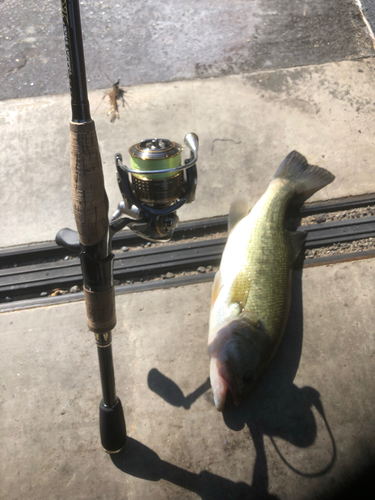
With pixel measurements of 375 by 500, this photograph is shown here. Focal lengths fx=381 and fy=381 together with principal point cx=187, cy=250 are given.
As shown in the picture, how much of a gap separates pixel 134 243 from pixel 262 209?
3.55ft

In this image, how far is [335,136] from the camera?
3668 mm

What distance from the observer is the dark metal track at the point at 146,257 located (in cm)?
295

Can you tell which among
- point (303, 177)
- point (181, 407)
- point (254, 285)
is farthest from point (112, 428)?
point (303, 177)

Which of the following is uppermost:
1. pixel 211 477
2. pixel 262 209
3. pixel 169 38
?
pixel 169 38

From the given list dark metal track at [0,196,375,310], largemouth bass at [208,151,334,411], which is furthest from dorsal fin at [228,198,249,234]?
dark metal track at [0,196,375,310]

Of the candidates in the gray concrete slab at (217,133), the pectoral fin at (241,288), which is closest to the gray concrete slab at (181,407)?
the pectoral fin at (241,288)

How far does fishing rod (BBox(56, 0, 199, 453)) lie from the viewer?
4.67ft

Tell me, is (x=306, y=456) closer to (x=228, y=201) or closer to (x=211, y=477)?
(x=211, y=477)

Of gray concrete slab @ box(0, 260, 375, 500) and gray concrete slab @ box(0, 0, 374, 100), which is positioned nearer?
gray concrete slab @ box(0, 260, 375, 500)

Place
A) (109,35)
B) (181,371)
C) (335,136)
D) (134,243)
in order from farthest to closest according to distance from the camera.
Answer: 1. (109,35)
2. (335,136)
3. (134,243)
4. (181,371)

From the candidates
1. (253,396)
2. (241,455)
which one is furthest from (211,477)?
(253,396)

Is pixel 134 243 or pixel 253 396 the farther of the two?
pixel 134 243

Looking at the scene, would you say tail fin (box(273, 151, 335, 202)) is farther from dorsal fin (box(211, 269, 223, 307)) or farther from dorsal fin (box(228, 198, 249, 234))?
dorsal fin (box(211, 269, 223, 307))

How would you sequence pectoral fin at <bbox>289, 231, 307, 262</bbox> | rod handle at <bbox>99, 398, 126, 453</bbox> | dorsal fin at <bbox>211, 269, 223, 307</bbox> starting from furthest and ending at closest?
pectoral fin at <bbox>289, 231, 307, 262</bbox>
dorsal fin at <bbox>211, 269, 223, 307</bbox>
rod handle at <bbox>99, 398, 126, 453</bbox>
